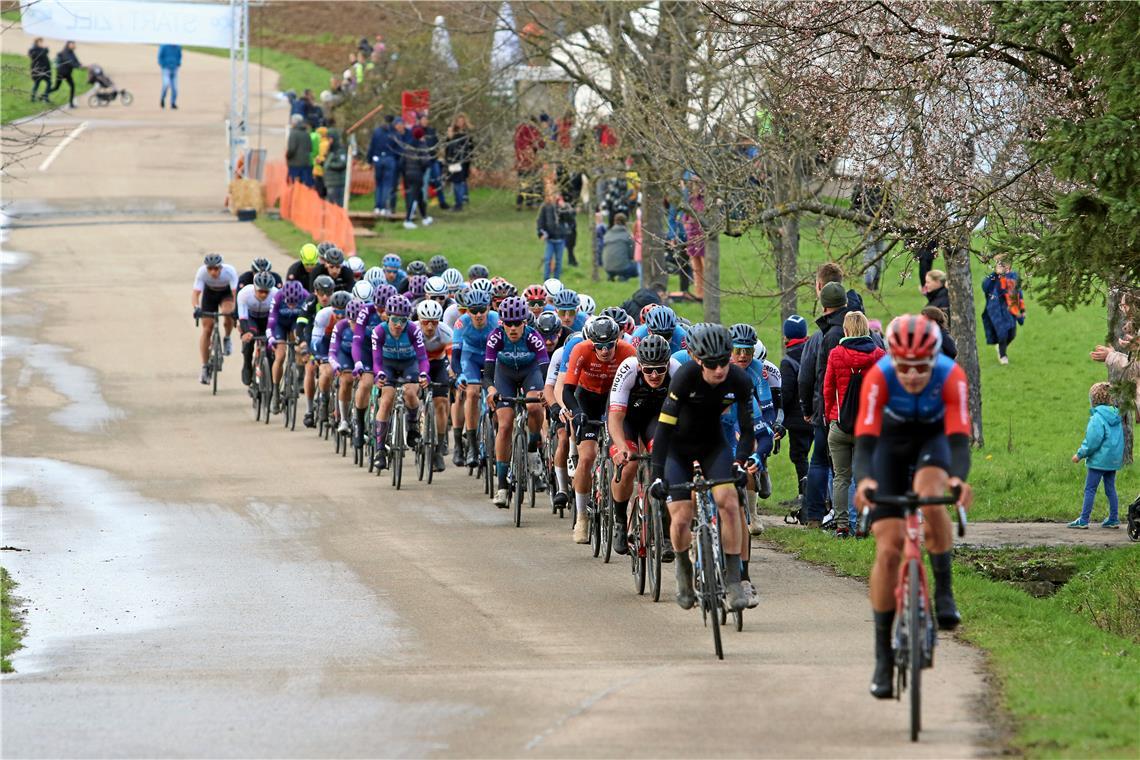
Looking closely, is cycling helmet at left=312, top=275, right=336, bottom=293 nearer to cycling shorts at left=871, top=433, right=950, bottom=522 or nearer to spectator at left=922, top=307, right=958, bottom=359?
spectator at left=922, top=307, right=958, bottom=359

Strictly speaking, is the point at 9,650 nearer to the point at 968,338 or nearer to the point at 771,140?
the point at 771,140

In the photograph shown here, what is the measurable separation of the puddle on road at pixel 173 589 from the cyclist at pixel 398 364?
182cm

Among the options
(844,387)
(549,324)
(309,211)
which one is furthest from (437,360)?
(309,211)

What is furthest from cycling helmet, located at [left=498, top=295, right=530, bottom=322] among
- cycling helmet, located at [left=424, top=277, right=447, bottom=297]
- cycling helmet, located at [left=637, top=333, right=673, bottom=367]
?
cycling helmet, located at [left=424, top=277, right=447, bottom=297]

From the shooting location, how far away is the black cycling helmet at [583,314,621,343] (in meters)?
14.2

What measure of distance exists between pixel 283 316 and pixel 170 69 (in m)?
37.4

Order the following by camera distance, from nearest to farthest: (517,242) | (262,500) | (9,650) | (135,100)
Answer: (9,650) → (262,500) → (517,242) → (135,100)

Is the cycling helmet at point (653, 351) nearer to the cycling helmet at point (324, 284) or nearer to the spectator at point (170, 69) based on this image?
the cycling helmet at point (324, 284)

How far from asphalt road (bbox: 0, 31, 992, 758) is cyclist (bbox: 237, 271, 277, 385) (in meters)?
0.87

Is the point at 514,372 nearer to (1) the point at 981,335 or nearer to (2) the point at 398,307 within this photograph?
(2) the point at 398,307

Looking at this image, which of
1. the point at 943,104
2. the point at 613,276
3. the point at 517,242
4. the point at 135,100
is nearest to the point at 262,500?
the point at 943,104

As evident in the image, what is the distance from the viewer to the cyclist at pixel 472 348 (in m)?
17.8

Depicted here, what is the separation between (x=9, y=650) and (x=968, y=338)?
11514 mm

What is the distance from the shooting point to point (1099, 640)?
11.8 meters
